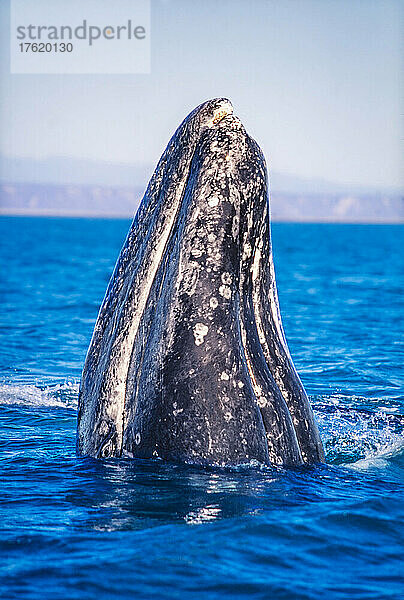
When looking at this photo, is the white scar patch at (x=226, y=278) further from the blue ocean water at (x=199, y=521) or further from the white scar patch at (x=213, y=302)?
the blue ocean water at (x=199, y=521)

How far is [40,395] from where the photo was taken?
393 inches

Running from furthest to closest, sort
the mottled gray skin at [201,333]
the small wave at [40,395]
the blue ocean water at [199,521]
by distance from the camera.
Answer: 1. the small wave at [40,395]
2. the mottled gray skin at [201,333]
3. the blue ocean water at [199,521]

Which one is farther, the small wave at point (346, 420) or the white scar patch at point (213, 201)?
the small wave at point (346, 420)

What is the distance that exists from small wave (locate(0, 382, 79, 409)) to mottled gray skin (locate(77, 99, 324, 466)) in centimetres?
352

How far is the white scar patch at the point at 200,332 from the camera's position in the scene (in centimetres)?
545

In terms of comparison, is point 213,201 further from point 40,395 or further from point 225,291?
point 40,395

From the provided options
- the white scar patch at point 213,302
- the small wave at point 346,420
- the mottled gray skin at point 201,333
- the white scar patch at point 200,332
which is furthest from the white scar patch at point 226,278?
the small wave at point 346,420

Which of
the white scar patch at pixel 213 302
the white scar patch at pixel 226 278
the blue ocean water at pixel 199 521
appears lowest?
the blue ocean water at pixel 199 521

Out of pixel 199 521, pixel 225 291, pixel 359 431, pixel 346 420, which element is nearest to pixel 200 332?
pixel 225 291

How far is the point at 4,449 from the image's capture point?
7172mm

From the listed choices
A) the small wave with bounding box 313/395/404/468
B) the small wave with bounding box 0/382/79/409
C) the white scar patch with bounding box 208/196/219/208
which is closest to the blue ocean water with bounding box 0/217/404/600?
the small wave with bounding box 313/395/404/468

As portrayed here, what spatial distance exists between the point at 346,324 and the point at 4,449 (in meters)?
11.8

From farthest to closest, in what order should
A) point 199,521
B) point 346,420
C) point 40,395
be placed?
1. point 40,395
2. point 346,420
3. point 199,521

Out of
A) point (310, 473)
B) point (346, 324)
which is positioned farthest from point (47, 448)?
point (346, 324)
